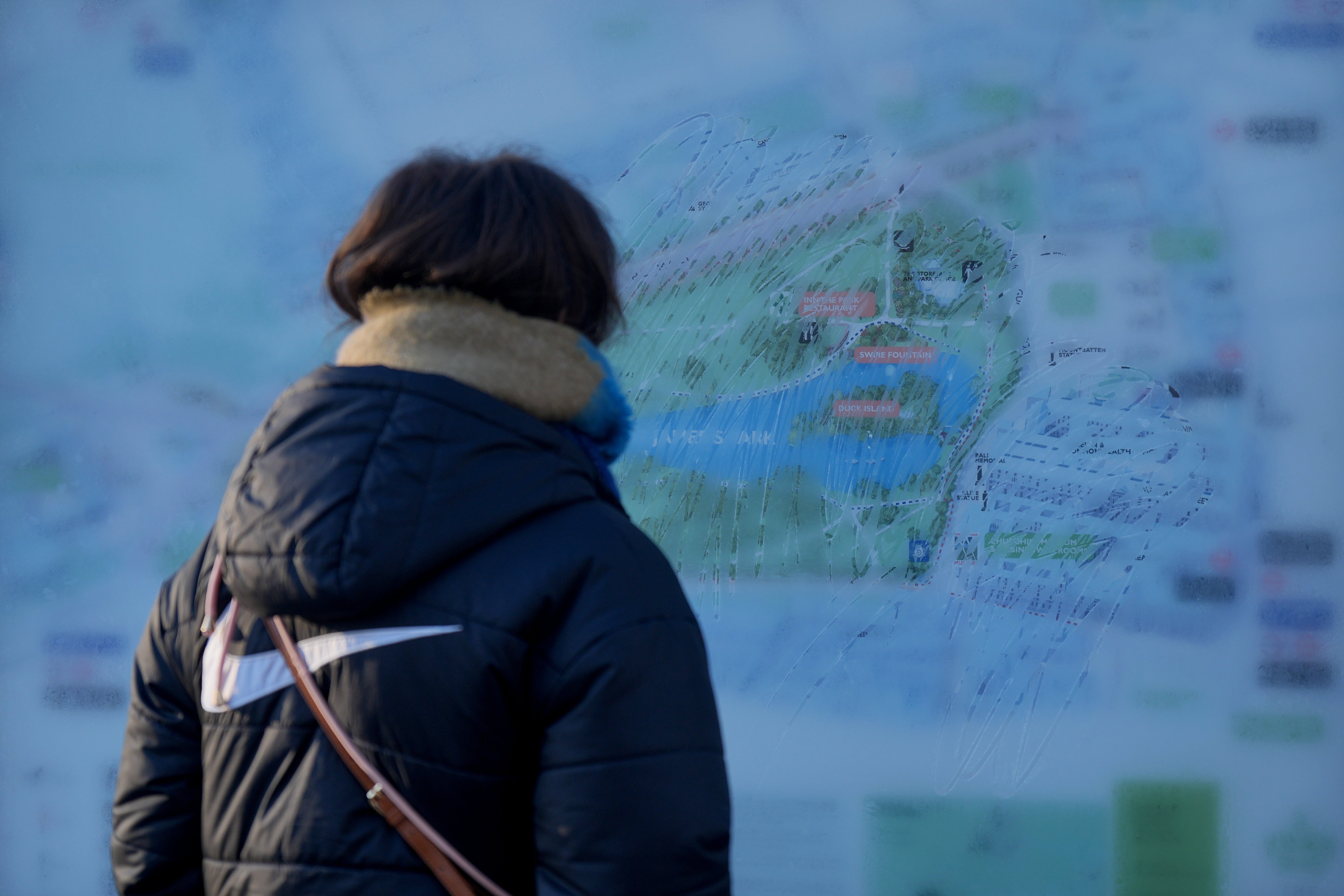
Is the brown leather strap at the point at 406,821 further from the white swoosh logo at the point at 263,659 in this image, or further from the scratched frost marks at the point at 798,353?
the scratched frost marks at the point at 798,353

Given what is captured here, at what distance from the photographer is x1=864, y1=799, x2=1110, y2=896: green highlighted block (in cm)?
218

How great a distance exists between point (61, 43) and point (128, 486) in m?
1.12

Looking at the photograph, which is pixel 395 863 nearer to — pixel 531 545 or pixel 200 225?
pixel 531 545

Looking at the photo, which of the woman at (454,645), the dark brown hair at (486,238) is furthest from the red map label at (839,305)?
the woman at (454,645)

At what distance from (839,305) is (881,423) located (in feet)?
0.94

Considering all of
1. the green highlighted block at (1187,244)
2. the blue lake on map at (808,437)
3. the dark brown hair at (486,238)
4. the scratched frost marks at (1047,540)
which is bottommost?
the scratched frost marks at (1047,540)

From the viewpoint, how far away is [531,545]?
2.75 feet

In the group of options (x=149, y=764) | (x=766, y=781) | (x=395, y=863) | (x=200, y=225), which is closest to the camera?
(x=395, y=863)

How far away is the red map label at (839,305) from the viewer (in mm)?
2258

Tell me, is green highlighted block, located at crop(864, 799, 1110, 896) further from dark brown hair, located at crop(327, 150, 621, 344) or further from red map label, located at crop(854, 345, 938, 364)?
dark brown hair, located at crop(327, 150, 621, 344)

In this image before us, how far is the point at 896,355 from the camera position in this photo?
224 centimetres

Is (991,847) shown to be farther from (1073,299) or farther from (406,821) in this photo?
(406,821)

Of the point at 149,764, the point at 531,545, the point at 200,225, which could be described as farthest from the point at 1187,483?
the point at 200,225

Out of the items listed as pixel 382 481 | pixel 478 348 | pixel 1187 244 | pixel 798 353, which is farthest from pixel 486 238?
pixel 1187 244
